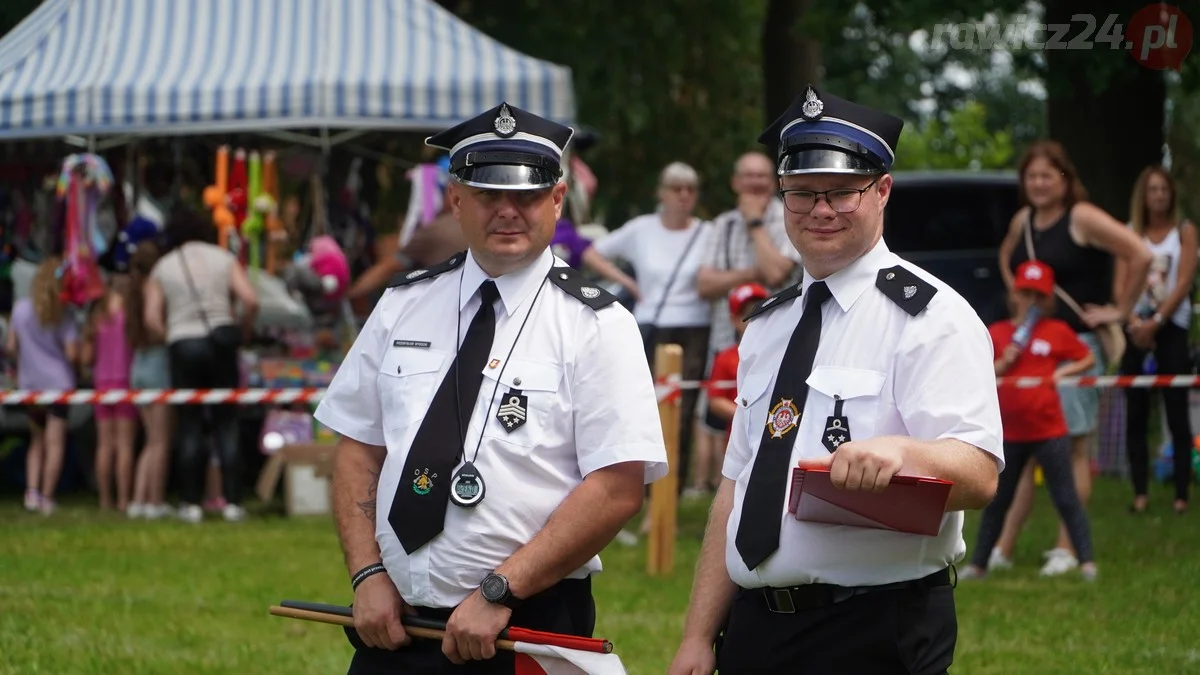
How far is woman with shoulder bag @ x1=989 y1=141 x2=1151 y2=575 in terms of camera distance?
9.25 metres

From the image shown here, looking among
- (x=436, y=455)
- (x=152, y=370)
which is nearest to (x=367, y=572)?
(x=436, y=455)

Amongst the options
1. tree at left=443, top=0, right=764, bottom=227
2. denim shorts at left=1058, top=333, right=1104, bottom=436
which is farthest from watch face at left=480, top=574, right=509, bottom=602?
tree at left=443, top=0, right=764, bottom=227

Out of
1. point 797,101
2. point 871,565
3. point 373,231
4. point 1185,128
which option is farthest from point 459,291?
point 1185,128

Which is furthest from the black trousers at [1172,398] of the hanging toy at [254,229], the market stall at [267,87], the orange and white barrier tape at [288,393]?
the hanging toy at [254,229]

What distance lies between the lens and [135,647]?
741 cm

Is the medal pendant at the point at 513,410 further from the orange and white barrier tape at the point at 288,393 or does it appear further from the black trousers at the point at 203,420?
the black trousers at the point at 203,420

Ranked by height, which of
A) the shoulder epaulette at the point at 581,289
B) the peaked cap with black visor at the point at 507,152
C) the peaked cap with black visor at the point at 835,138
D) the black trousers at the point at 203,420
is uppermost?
the peaked cap with black visor at the point at 835,138

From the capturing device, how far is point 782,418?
372 centimetres

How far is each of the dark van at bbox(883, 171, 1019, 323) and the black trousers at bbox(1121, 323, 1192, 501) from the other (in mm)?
5520

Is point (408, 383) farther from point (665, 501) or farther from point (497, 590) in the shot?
point (665, 501)

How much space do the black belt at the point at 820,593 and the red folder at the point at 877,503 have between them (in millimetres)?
195

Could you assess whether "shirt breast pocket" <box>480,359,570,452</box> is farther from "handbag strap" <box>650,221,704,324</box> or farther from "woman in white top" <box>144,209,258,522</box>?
"woman in white top" <box>144,209,258,522</box>

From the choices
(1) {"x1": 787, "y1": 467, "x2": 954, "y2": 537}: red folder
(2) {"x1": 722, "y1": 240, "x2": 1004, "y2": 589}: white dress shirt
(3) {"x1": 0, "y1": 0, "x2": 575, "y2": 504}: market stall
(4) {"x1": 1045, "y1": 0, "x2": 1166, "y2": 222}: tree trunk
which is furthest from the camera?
(4) {"x1": 1045, "y1": 0, "x2": 1166, "y2": 222}: tree trunk

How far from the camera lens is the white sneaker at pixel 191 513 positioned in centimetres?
1170
